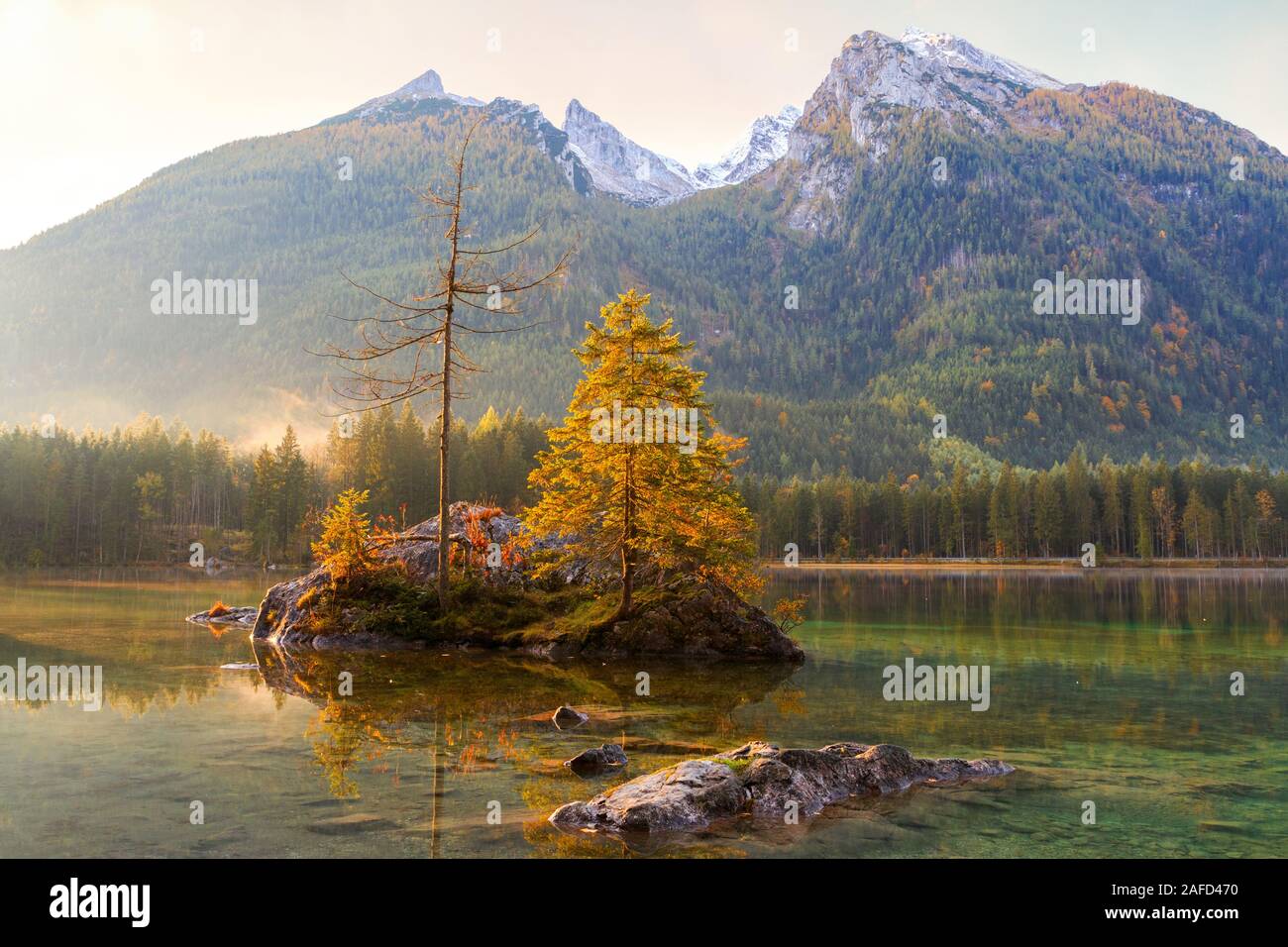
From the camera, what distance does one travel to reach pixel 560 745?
14.0 m

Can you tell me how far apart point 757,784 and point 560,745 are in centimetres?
430

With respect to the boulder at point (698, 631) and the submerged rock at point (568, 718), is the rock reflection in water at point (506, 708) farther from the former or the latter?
the boulder at point (698, 631)

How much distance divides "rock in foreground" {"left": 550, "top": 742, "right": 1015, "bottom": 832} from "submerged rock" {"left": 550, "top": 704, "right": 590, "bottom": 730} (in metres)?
4.61

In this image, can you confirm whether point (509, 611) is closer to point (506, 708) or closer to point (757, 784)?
point (506, 708)

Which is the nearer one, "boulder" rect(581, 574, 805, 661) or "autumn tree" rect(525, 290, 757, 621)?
"boulder" rect(581, 574, 805, 661)

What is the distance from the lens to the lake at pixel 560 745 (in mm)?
9281

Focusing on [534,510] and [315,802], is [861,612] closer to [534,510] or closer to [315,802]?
[534,510]

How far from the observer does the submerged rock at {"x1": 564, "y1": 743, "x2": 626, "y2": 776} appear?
40.0ft

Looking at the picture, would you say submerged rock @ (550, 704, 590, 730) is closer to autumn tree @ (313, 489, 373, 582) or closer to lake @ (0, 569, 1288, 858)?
lake @ (0, 569, 1288, 858)

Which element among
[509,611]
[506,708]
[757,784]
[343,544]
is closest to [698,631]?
[509,611]

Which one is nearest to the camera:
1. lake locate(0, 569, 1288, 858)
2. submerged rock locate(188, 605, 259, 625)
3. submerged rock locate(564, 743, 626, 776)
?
lake locate(0, 569, 1288, 858)

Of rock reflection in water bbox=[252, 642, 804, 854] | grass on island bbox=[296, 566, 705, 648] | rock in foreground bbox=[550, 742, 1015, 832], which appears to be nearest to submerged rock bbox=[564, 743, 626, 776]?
rock reflection in water bbox=[252, 642, 804, 854]
